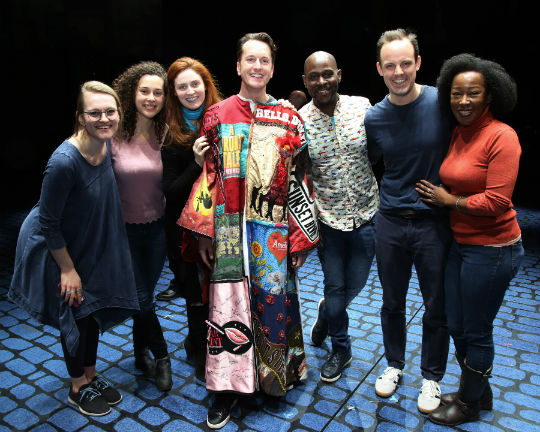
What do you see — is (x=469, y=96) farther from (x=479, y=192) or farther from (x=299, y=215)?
(x=299, y=215)

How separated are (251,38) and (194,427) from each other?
78.7 inches

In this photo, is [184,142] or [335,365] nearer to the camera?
[184,142]

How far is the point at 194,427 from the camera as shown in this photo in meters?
2.25

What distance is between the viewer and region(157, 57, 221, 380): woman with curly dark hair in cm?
237

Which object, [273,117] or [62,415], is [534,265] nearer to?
[273,117]

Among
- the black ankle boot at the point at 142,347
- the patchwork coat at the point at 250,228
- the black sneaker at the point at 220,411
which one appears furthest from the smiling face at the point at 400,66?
the black ankle boot at the point at 142,347

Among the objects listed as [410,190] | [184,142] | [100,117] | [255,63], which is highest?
[255,63]

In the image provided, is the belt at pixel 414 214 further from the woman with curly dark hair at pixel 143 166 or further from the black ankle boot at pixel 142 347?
the black ankle boot at pixel 142 347

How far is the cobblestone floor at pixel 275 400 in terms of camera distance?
2271 millimetres

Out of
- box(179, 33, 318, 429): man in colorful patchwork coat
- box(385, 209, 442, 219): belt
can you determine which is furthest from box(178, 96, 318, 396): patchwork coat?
box(385, 209, 442, 219): belt

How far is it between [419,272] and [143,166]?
5.22 ft

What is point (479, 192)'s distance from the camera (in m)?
1.98

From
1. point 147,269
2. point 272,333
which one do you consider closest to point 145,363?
point 147,269

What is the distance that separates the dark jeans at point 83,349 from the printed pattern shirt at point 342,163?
142 cm
